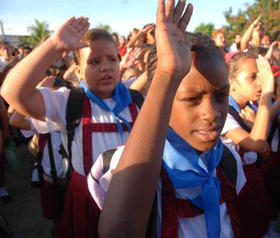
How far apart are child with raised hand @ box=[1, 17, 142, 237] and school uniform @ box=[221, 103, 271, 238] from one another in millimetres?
894

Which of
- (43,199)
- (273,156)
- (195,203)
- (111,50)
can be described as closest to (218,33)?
(273,156)

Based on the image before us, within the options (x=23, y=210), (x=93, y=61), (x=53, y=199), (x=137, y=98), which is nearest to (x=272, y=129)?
(x=137, y=98)

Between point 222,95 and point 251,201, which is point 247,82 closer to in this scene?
point 251,201

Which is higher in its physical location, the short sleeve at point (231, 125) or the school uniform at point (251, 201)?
the short sleeve at point (231, 125)

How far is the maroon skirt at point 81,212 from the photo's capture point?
1705mm

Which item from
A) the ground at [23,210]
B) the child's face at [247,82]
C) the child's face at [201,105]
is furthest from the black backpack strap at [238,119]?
the ground at [23,210]

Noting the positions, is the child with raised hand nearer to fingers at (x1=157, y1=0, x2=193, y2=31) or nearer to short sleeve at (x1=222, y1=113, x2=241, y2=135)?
short sleeve at (x1=222, y1=113, x2=241, y2=135)

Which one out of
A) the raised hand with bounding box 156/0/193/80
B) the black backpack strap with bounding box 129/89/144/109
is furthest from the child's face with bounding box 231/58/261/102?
the raised hand with bounding box 156/0/193/80

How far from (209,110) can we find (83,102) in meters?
1.05

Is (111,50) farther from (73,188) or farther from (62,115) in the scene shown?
(73,188)

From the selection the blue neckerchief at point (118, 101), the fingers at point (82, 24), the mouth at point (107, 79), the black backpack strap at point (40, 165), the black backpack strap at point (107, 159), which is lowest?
the black backpack strap at point (40, 165)

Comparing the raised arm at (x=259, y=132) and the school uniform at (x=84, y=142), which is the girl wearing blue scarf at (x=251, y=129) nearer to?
the raised arm at (x=259, y=132)

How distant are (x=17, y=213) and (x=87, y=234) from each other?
222 cm

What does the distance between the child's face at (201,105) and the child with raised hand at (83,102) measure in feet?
2.64
